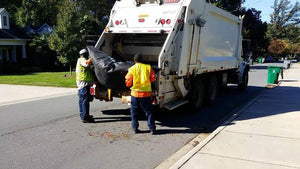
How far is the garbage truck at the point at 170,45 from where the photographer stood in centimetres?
627

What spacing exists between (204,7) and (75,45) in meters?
11.9

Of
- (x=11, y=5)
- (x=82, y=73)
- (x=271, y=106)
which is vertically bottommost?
(x=271, y=106)

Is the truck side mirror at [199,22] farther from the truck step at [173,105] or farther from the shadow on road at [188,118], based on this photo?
the shadow on road at [188,118]

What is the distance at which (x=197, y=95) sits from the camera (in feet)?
26.1

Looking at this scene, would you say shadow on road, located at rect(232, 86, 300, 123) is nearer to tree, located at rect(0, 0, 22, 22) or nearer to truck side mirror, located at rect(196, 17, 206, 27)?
truck side mirror, located at rect(196, 17, 206, 27)

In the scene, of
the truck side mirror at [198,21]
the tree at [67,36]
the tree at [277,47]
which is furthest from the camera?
the tree at [277,47]

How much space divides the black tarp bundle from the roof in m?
21.4

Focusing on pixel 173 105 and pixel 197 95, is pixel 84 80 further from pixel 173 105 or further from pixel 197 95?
pixel 197 95

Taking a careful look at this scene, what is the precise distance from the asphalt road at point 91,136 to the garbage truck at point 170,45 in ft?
2.00

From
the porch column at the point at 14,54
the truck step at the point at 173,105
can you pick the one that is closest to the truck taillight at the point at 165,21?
the truck step at the point at 173,105

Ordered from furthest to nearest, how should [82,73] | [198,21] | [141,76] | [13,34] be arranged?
[13,34] → [198,21] → [82,73] → [141,76]

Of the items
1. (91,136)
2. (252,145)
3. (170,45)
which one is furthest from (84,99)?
(252,145)

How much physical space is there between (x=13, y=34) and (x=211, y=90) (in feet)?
74.9

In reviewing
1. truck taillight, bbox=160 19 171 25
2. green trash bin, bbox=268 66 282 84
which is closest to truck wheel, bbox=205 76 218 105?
truck taillight, bbox=160 19 171 25
